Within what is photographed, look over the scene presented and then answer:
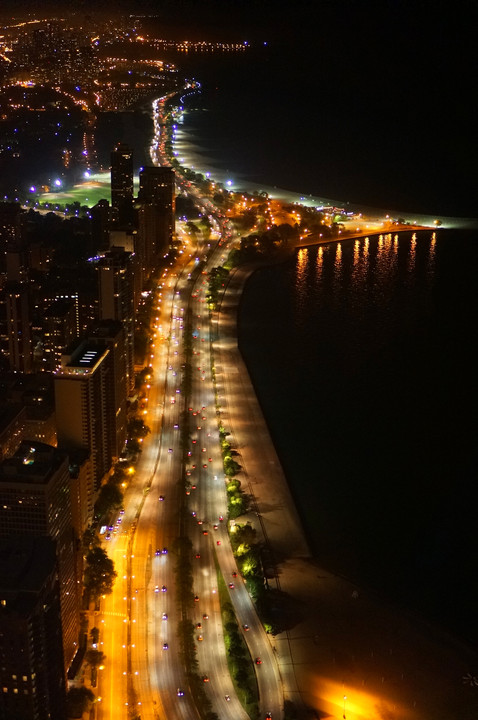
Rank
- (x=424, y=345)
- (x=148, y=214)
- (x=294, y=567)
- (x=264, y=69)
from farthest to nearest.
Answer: (x=264, y=69) → (x=148, y=214) → (x=424, y=345) → (x=294, y=567)

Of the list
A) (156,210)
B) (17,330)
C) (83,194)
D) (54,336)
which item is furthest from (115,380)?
(83,194)

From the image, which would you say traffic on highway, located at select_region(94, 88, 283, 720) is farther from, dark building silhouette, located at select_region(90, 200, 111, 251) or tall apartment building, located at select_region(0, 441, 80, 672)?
dark building silhouette, located at select_region(90, 200, 111, 251)

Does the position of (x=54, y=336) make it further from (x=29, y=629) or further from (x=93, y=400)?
(x=29, y=629)

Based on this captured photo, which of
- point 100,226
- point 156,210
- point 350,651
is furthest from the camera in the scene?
point 156,210

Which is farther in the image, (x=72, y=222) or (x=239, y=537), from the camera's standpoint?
(x=72, y=222)

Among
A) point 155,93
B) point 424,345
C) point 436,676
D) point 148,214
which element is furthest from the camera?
point 155,93

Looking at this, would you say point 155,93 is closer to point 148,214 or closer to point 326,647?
point 148,214

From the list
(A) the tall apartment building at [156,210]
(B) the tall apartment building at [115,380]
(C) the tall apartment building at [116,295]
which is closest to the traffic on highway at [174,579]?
(B) the tall apartment building at [115,380]

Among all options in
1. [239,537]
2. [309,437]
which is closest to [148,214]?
[309,437]

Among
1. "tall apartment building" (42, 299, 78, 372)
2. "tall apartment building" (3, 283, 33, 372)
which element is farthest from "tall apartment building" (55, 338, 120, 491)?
"tall apartment building" (3, 283, 33, 372)
